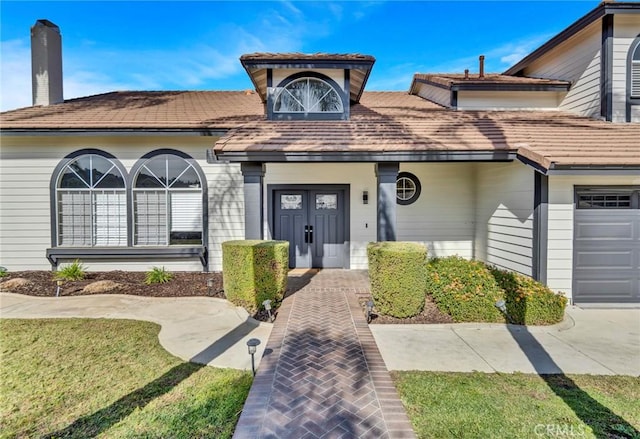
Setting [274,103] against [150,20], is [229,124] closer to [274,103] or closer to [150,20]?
[274,103]

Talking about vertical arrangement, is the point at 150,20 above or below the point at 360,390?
above

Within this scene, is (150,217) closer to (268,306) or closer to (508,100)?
(268,306)

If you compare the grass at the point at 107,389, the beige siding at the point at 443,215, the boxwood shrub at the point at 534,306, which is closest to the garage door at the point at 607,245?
the boxwood shrub at the point at 534,306

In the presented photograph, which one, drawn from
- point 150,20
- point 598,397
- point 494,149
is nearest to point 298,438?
point 598,397

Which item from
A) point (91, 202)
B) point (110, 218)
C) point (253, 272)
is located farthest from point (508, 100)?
point (91, 202)

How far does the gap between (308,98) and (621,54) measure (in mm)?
7387

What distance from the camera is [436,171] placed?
30.6ft

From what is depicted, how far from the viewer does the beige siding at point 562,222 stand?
20.7 feet

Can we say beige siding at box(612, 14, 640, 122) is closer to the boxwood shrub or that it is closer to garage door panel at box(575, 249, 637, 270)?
garage door panel at box(575, 249, 637, 270)

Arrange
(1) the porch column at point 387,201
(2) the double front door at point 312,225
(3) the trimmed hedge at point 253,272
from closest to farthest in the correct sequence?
1. (3) the trimmed hedge at point 253,272
2. (1) the porch column at point 387,201
3. (2) the double front door at point 312,225

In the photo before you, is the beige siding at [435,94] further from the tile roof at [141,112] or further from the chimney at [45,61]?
the chimney at [45,61]

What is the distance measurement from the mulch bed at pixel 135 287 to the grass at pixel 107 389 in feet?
6.45

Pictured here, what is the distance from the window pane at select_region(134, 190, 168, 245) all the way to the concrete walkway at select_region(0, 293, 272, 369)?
2328 mm

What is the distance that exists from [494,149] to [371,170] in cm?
339
